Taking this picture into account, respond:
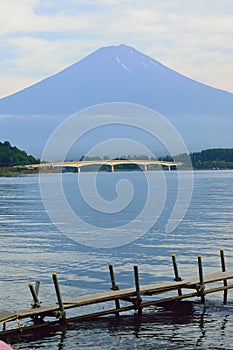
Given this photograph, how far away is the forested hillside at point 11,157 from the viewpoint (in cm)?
18025

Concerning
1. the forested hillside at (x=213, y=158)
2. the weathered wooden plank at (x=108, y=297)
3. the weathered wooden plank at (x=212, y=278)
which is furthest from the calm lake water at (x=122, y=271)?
the forested hillside at (x=213, y=158)

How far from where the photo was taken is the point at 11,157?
595ft

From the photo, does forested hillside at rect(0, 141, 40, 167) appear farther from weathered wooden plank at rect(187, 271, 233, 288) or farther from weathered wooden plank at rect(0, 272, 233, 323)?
weathered wooden plank at rect(0, 272, 233, 323)

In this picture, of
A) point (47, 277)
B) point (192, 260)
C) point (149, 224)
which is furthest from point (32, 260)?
point (149, 224)

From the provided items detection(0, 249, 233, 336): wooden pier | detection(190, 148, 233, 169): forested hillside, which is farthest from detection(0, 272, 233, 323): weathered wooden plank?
detection(190, 148, 233, 169): forested hillside

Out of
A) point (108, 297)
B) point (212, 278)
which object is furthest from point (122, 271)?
point (108, 297)

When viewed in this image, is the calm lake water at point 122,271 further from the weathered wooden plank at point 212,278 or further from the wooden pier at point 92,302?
the weathered wooden plank at point 212,278

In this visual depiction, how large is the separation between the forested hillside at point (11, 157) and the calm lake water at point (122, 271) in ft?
406

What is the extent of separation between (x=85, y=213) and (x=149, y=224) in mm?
14110

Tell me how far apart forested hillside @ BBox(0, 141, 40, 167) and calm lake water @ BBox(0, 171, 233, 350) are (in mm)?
123846

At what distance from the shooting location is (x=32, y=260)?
31.0 meters

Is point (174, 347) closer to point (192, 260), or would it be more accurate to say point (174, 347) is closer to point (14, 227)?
point (192, 260)

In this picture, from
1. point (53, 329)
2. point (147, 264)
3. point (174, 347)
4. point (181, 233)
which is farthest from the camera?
point (181, 233)

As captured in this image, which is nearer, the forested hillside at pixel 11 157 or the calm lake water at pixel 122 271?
the calm lake water at pixel 122 271
